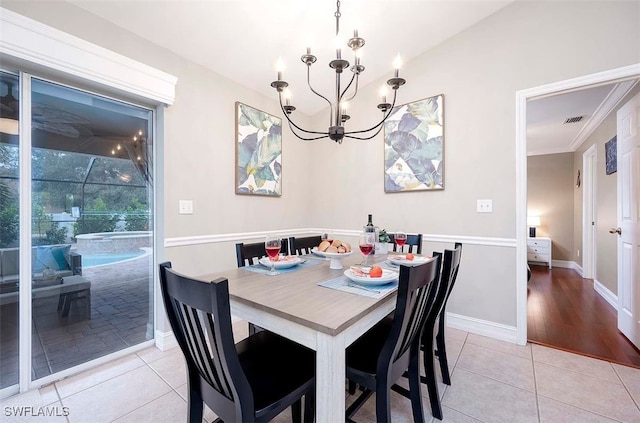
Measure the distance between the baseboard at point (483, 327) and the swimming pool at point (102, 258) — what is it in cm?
297

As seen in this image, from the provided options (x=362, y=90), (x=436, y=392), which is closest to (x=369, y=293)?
(x=436, y=392)

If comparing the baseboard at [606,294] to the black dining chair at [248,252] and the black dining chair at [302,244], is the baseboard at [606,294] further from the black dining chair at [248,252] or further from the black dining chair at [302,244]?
the black dining chair at [248,252]

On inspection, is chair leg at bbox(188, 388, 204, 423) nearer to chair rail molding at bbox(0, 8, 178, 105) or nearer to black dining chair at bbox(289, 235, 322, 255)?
black dining chair at bbox(289, 235, 322, 255)

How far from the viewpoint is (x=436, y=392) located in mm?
1500

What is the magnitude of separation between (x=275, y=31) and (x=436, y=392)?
2867mm

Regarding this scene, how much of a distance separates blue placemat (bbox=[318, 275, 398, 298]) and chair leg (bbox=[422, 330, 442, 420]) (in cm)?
47

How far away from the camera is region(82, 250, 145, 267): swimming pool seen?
6.64 ft

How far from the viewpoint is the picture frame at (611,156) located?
316 centimetres

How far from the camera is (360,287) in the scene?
1.30m

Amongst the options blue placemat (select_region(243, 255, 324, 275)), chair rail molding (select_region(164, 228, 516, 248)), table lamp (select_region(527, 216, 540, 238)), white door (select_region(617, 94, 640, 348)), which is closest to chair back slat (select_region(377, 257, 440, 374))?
blue placemat (select_region(243, 255, 324, 275))

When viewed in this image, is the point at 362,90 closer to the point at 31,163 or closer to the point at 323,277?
the point at 323,277

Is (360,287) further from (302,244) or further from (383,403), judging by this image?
(302,244)

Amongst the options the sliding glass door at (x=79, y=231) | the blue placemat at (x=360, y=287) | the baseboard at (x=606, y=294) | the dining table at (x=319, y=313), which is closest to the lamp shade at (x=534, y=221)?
the baseboard at (x=606, y=294)

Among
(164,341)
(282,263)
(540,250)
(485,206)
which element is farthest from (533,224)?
(164,341)
